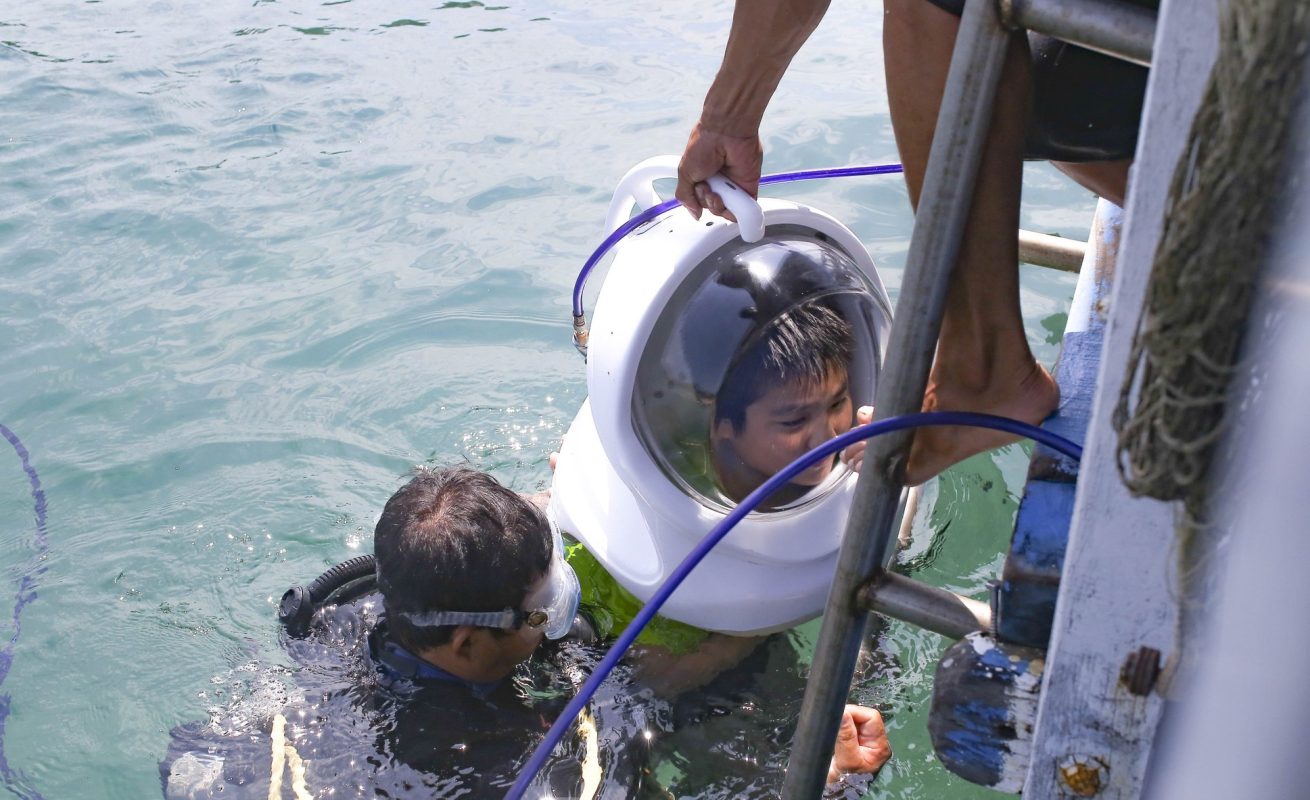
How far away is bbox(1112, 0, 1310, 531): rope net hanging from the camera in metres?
0.78

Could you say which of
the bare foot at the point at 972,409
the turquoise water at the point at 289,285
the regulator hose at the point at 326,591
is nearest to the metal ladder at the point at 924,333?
the bare foot at the point at 972,409

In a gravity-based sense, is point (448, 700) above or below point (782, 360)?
below

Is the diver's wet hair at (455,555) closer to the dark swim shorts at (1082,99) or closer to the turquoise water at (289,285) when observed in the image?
the turquoise water at (289,285)

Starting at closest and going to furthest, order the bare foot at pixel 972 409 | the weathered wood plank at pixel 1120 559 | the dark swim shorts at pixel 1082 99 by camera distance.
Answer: the weathered wood plank at pixel 1120 559 < the bare foot at pixel 972 409 < the dark swim shorts at pixel 1082 99

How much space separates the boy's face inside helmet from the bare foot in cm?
88

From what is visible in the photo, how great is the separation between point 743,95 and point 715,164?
0.17 metres

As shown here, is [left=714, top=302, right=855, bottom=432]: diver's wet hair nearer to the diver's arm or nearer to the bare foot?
the diver's arm

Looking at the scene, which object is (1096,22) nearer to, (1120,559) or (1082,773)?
(1120,559)

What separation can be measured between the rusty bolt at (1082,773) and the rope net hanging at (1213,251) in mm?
350

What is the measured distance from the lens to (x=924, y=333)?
146 centimetres

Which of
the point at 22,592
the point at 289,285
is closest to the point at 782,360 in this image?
the point at 22,592

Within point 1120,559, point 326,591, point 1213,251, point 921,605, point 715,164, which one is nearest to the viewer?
point 1213,251

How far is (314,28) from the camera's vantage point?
8.00 metres

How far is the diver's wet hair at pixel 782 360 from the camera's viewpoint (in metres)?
2.57
